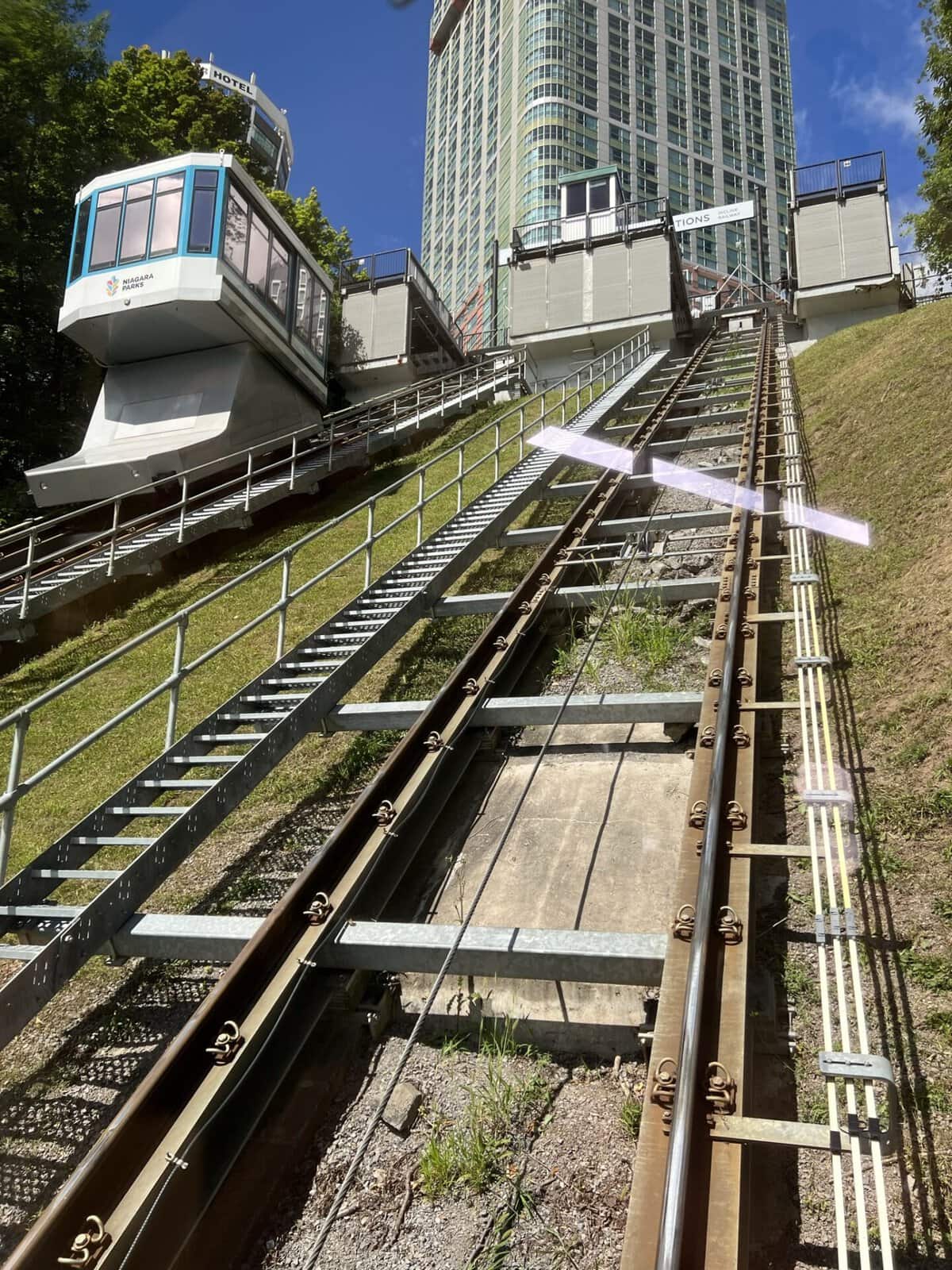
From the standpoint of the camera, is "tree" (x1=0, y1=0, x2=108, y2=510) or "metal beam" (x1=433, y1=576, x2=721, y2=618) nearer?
"metal beam" (x1=433, y1=576, x2=721, y2=618)

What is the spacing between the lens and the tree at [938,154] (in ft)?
74.7

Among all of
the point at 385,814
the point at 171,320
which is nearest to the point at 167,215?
the point at 171,320

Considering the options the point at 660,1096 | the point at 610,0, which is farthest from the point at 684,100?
the point at 660,1096

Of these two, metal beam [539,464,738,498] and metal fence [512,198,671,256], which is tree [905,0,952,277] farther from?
metal beam [539,464,738,498]

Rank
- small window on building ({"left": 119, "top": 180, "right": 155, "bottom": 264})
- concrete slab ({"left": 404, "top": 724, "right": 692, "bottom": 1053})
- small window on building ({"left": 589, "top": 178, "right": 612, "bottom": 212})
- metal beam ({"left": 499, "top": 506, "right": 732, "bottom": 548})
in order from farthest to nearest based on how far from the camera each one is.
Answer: small window on building ({"left": 589, "top": 178, "right": 612, "bottom": 212}) < small window on building ({"left": 119, "top": 180, "right": 155, "bottom": 264}) < metal beam ({"left": 499, "top": 506, "right": 732, "bottom": 548}) < concrete slab ({"left": 404, "top": 724, "right": 692, "bottom": 1053})

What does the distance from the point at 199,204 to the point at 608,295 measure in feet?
61.8

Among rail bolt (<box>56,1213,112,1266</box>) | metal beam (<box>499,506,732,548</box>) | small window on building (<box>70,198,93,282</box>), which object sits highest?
small window on building (<box>70,198,93,282</box>)

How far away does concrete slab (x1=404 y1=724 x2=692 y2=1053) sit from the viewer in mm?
3578

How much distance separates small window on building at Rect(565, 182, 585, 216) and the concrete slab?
41.8m

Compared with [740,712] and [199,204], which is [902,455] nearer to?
[740,712]

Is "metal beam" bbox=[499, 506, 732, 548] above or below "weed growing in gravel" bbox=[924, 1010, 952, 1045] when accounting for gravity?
above

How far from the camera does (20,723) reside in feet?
16.2

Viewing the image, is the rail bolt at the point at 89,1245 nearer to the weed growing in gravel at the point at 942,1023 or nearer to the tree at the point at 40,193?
the weed growing in gravel at the point at 942,1023

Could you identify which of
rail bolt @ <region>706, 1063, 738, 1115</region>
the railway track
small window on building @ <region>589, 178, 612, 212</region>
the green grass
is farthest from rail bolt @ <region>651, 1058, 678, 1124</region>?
small window on building @ <region>589, 178, 612, 212</region>
